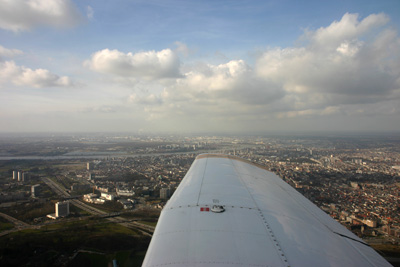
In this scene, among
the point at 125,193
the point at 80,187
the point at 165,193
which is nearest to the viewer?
the point at 165,193

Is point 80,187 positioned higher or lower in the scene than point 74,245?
lower

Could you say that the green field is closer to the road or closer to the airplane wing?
the road

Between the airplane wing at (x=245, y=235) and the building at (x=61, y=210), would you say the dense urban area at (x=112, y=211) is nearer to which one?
the building at (x=61, y=210)

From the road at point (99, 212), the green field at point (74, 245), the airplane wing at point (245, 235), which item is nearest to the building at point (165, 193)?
the road at point (99, 212)

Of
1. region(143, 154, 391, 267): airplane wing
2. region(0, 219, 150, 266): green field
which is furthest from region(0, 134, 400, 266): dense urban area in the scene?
region(143, 154, 391, 267): airplane wing

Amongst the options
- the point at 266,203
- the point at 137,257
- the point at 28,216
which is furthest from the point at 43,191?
the point at 266,203

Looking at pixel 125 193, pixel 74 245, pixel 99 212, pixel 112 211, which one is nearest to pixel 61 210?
pixel 99 212

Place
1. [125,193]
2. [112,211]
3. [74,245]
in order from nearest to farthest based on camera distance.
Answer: [74,245] < [112,211] < [125,193]

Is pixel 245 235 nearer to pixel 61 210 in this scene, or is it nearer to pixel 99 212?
pixel 99 212

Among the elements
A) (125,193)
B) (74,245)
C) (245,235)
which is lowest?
(125,193)
